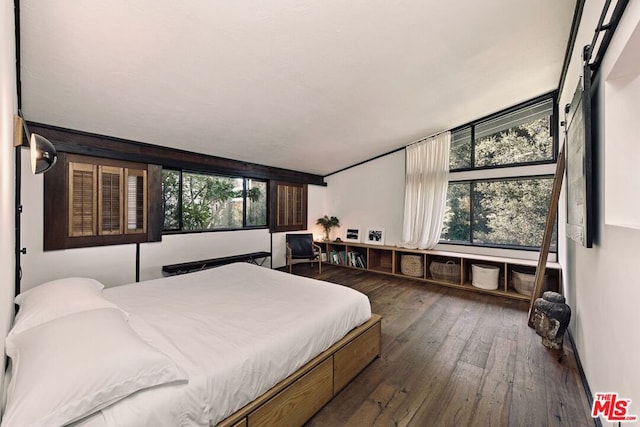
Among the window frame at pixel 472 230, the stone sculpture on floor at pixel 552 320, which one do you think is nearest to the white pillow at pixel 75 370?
the stone sculpture on floor at pixel 552 320

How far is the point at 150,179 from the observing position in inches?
139

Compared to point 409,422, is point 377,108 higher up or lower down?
higher up

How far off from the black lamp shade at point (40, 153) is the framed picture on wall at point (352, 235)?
4.98m

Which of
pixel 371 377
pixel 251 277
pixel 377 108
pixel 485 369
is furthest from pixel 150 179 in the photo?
pixel 485 369

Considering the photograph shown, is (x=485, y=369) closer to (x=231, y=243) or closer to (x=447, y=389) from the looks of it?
(x=447, y=389)

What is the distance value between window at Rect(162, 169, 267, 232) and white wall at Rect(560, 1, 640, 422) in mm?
4536

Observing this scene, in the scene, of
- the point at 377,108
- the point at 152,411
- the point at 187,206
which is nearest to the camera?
the point at 152,411

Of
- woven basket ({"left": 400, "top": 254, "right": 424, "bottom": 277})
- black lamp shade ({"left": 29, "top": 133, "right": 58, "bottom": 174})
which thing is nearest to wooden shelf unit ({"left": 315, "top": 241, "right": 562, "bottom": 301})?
woven basket ({"left": 400, "top": 254, "right": 424, "bottom": 277})

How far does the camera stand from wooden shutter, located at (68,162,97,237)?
295 cm

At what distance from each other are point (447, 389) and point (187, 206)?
4.03 meters

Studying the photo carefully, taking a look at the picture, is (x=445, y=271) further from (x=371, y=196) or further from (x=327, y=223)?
(x=327, y=223)

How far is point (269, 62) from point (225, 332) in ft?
7.15

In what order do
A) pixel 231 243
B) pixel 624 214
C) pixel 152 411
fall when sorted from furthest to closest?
pixel 231 243 → pixel 624 214 → pixel 152 411

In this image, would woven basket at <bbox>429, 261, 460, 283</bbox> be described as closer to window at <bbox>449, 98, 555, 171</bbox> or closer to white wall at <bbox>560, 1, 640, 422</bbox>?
window at <bbox>449, 98, 555, 171</bbox>
